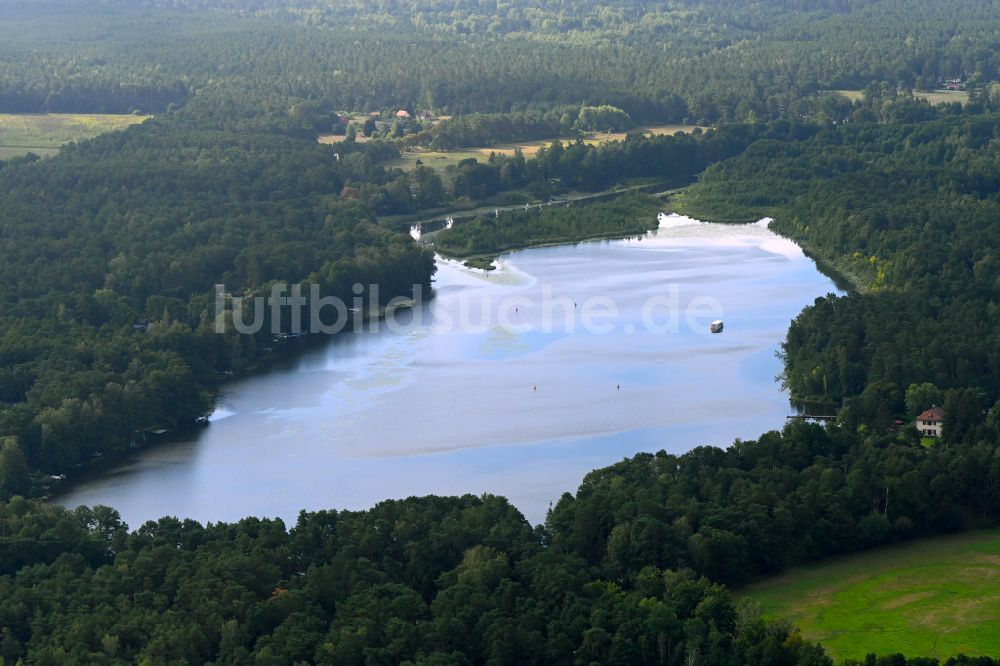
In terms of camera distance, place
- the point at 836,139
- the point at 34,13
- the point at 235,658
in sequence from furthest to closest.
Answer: the point at 34,13 < the point at 836,139 < the point at 235,658

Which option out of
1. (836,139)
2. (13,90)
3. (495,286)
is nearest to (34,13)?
(13,90)

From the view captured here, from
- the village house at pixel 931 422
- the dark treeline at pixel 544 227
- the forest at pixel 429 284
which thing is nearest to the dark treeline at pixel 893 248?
the forest at pixel 429 284

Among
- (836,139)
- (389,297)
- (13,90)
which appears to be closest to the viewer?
(389,297)

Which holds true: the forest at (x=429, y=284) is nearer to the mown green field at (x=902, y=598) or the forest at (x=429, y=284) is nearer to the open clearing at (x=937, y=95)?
the mown green field at (x=902, y=598)

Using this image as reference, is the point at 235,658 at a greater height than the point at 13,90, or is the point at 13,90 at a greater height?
the point at 13,90

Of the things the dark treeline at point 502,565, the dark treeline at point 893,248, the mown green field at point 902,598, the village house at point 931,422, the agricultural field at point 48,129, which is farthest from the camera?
the agricultural field at point 48,129

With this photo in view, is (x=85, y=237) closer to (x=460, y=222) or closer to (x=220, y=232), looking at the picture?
(x=220, y=232)

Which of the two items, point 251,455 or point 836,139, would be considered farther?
point 836,139

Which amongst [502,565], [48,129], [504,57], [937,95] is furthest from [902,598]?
[504,57]
